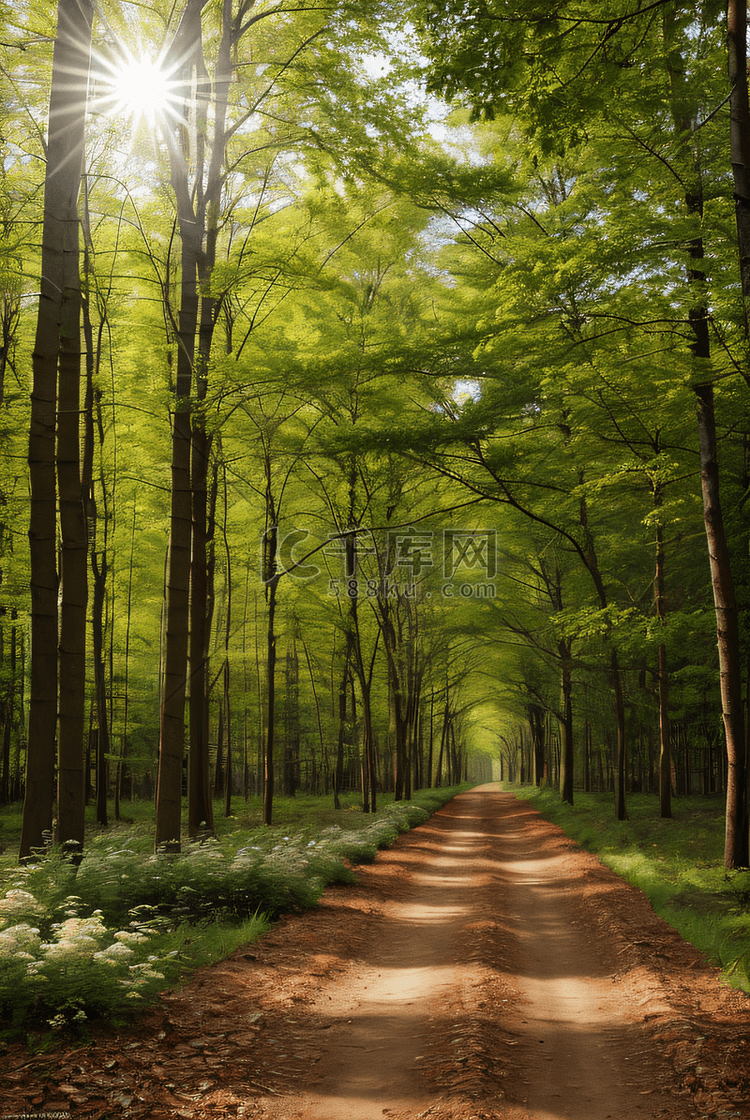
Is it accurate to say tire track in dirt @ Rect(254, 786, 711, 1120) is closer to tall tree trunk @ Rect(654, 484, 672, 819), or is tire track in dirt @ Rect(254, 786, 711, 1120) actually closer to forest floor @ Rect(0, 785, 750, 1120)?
forest floor @ Rect(0, 785, 750, 1120)

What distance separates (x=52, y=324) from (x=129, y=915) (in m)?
6.37

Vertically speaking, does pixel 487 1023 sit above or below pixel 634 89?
below

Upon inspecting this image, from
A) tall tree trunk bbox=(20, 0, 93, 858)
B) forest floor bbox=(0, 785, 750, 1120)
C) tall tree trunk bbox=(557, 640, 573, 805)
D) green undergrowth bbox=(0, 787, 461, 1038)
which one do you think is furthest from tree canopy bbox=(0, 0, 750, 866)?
forest floor bbox=(0, 785, 750, 1120)

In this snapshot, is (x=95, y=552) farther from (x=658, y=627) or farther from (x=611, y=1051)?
(x=611, y=1051)

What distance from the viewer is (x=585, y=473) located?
15.1 m

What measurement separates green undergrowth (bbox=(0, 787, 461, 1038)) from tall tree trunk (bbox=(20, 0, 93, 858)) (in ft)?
3.64

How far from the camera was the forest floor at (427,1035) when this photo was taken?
4.02 m

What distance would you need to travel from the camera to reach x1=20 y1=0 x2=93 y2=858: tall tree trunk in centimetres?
738

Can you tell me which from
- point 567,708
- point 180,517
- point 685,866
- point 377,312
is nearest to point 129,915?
point 180,517

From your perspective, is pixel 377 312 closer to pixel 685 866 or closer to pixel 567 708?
pixel 567 708

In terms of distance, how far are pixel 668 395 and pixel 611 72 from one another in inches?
246

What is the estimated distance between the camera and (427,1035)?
514 cm

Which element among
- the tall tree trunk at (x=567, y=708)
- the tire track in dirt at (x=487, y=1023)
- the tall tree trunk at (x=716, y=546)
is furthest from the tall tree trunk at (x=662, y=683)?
the tire track in dirt at (x=487, y=1023)

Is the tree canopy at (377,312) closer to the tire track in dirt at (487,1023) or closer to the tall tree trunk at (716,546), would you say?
the tall tree trunk at (716,546)
